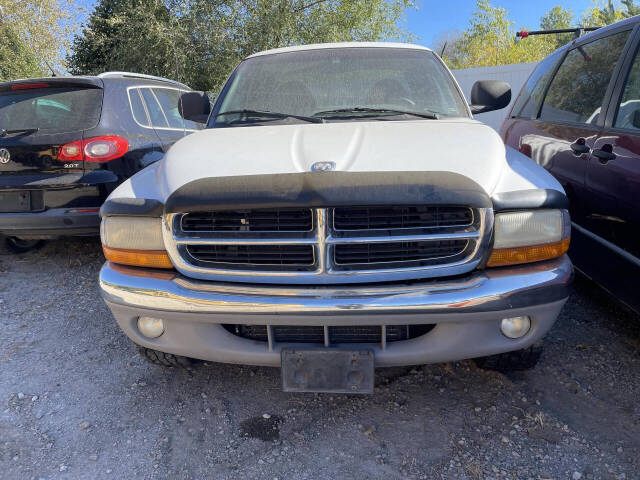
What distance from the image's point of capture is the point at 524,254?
1.94 m

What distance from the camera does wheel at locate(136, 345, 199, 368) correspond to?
2.46 meters

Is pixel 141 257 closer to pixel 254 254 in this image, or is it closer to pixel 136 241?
pixel 136 241

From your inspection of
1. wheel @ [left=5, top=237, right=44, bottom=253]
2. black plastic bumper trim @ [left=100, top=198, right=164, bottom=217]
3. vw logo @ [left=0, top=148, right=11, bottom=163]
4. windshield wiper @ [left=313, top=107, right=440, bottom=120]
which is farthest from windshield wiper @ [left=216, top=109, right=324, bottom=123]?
wheel @ [left=5, top=237, right=44, bottom=253]

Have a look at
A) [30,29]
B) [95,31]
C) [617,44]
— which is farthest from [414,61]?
[30,29]

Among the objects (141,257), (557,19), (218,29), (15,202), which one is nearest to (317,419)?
(141,257)

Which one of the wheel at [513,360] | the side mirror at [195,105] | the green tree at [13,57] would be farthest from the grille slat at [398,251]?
the green tree at [13,57]

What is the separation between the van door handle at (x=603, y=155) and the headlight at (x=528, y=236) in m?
0.87

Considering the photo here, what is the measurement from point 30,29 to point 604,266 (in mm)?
23296

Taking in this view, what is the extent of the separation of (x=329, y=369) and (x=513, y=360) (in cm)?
98

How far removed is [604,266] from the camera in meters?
2.71

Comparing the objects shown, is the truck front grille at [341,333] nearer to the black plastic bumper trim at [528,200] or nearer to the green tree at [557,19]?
the black plastic bumper trim at [528,200]

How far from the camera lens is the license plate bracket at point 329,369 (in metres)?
1.91

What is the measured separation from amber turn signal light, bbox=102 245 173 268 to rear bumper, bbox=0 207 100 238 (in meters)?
2.01

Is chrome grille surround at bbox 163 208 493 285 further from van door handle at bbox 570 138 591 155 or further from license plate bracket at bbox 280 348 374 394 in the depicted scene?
van door handle at bbox 570 138 591 155
